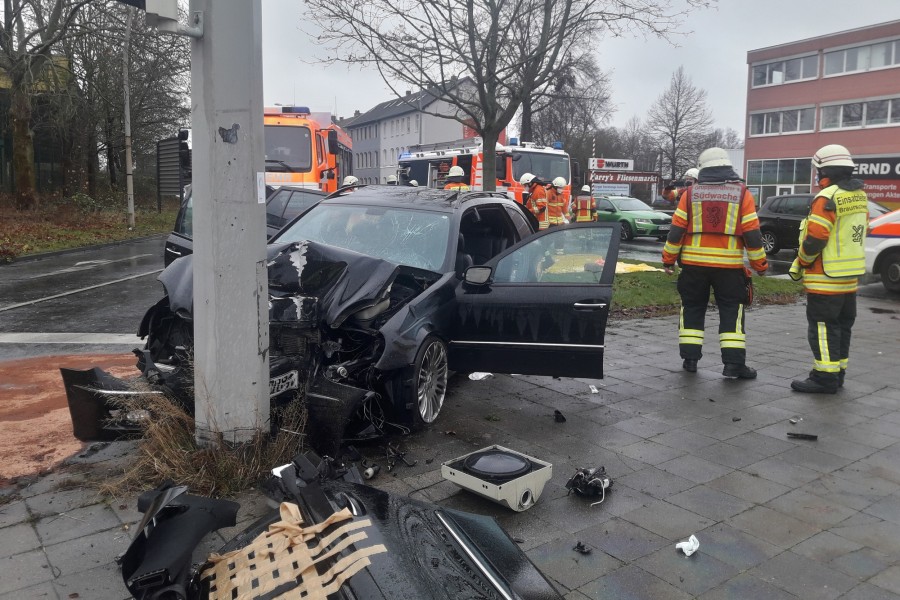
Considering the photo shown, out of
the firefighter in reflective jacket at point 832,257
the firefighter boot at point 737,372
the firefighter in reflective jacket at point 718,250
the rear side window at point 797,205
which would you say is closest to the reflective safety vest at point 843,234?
the firefighter in reflective jacket at point 832,257

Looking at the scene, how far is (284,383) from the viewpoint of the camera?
14.5 feet

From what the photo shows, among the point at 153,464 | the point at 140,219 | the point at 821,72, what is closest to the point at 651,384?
the point at 153,464

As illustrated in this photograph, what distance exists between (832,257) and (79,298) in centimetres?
1000

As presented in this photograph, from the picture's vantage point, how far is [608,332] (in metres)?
9.02

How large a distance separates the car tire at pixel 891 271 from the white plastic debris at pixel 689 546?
11.3 m

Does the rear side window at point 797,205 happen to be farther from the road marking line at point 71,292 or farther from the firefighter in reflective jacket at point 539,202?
the road marking line at point 71,292

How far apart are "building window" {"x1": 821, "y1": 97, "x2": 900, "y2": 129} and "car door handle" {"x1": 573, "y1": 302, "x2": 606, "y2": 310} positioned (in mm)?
45330

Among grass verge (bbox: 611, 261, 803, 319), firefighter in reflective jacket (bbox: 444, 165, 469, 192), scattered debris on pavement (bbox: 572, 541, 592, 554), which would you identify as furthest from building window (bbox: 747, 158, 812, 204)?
scattered debris on pavement (bbox: 572, 541, 592, 554)

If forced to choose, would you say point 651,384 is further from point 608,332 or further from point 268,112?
point 268,112

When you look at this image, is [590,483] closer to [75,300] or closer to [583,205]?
[75,300]

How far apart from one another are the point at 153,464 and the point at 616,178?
31116mm

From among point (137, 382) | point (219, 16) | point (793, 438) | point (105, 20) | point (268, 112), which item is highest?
point (105, 20)

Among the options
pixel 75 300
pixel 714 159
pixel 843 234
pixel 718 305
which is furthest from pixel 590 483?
pixel 75 300

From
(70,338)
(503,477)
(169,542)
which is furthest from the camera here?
(70,338)
